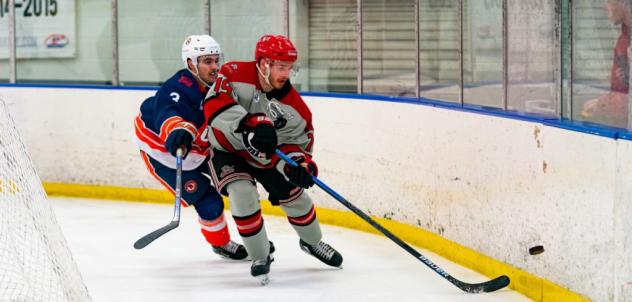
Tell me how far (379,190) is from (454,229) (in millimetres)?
958

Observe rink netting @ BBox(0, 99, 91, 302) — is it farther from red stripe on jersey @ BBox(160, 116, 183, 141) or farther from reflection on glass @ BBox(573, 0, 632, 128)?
reflection on glass @ BBox(573, 0, 632, 128)

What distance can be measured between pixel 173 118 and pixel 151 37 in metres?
2.89

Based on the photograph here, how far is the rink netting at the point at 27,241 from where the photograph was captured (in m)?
3.98

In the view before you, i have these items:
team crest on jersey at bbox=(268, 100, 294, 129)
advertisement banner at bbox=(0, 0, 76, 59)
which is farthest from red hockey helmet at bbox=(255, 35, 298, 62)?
advertisement banner at bbox=(0, 0, 76, 59)

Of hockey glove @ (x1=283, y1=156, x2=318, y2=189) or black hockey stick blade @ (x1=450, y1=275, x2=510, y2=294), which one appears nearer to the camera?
black hockey stick blade @ (x1=450, y1=275, x2=510, y2=294)

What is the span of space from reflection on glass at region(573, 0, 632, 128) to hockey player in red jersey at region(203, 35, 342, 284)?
3.60 ft

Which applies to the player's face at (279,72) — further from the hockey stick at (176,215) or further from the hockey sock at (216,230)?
the hockey sock at (216,230)

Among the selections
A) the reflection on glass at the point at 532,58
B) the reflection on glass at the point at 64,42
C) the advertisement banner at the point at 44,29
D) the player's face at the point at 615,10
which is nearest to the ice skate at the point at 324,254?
the reflection on glass at the point at 532,58

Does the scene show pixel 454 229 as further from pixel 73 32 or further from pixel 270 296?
pixel 73 32

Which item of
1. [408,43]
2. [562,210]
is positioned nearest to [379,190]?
[408,43]

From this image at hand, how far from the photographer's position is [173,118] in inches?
205

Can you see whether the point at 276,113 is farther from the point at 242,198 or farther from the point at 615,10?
the point at 615,10

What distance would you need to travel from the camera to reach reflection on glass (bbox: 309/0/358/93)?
693cm

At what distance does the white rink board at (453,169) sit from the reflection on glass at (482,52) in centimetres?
14
